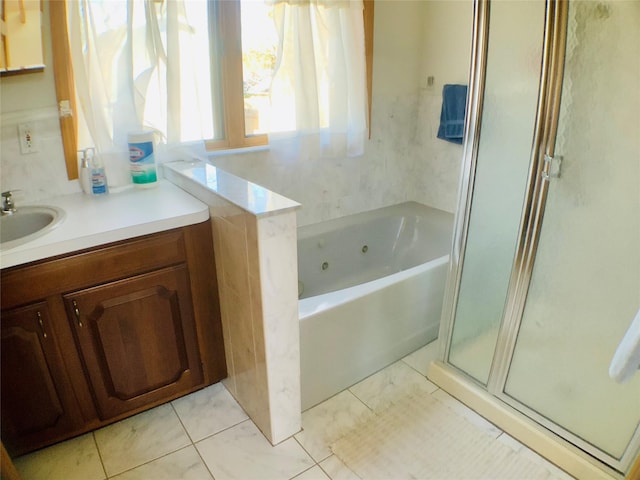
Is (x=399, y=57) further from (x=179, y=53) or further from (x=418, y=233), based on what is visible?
(x=179, y=53)

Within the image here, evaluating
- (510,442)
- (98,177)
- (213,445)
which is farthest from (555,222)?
(98,177)

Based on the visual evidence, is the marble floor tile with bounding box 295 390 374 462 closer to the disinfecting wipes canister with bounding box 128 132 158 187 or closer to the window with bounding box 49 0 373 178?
the disinfecting wipes canister with bounding box 128 132 158 187

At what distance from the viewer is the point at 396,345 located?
2029 millimetres

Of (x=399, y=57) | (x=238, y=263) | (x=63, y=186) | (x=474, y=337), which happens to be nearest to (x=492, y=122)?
(x=474, y=337)

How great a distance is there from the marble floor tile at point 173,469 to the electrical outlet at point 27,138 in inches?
49.4

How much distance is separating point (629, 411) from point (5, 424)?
2037 millimetres

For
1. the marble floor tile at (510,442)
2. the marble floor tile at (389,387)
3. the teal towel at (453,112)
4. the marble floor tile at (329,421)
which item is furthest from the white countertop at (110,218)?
the teal towel at (453,112)

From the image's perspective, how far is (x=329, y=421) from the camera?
171 cm

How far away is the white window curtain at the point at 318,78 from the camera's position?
197cm

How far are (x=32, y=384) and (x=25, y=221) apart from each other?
1.97ft

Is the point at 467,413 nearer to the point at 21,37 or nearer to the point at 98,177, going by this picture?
the point at 98,177

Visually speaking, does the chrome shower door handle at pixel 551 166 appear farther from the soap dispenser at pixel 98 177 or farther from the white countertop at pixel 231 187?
the soap dispenser at pixel 98 177

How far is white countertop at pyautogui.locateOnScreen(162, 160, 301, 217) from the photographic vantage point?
1.31 meters

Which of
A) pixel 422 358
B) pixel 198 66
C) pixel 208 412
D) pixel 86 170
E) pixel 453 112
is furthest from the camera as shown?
pixel 453 112
